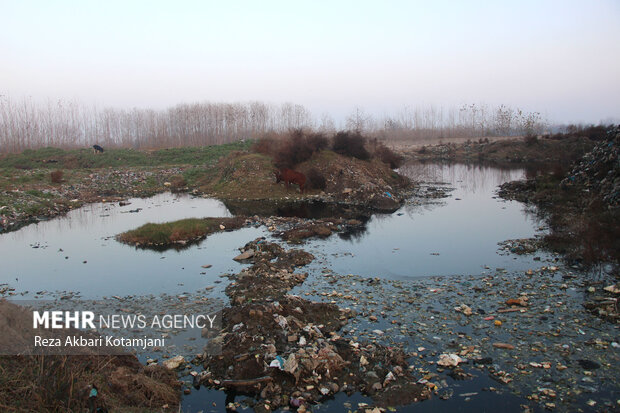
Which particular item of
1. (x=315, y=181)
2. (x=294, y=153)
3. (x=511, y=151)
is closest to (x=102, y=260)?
(x=315, y=181)

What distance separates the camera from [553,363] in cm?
497

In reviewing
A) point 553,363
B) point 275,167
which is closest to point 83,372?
point 553,363

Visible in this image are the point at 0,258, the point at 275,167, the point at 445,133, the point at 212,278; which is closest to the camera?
the point at 212,278

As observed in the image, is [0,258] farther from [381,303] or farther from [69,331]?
[381,303]

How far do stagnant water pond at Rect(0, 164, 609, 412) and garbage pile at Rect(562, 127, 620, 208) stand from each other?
250 centimetres

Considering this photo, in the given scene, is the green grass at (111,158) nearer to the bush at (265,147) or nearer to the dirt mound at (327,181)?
the bush at (265,147)

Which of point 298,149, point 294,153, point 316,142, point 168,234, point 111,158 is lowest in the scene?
point 168,234

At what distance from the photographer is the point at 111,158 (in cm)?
3762

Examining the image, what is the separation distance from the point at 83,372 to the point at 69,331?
1228 mm

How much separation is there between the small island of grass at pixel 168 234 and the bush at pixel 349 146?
39.7 ft

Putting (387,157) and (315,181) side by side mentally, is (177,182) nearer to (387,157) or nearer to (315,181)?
(315,181)

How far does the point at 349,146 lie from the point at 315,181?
4.18 metres

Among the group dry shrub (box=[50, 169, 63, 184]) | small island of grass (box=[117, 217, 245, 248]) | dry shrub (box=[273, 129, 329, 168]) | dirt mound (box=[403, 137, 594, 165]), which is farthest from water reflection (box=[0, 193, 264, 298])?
dirt mound (box=[403, 137, 594, 165])

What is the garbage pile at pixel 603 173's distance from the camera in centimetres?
1335
